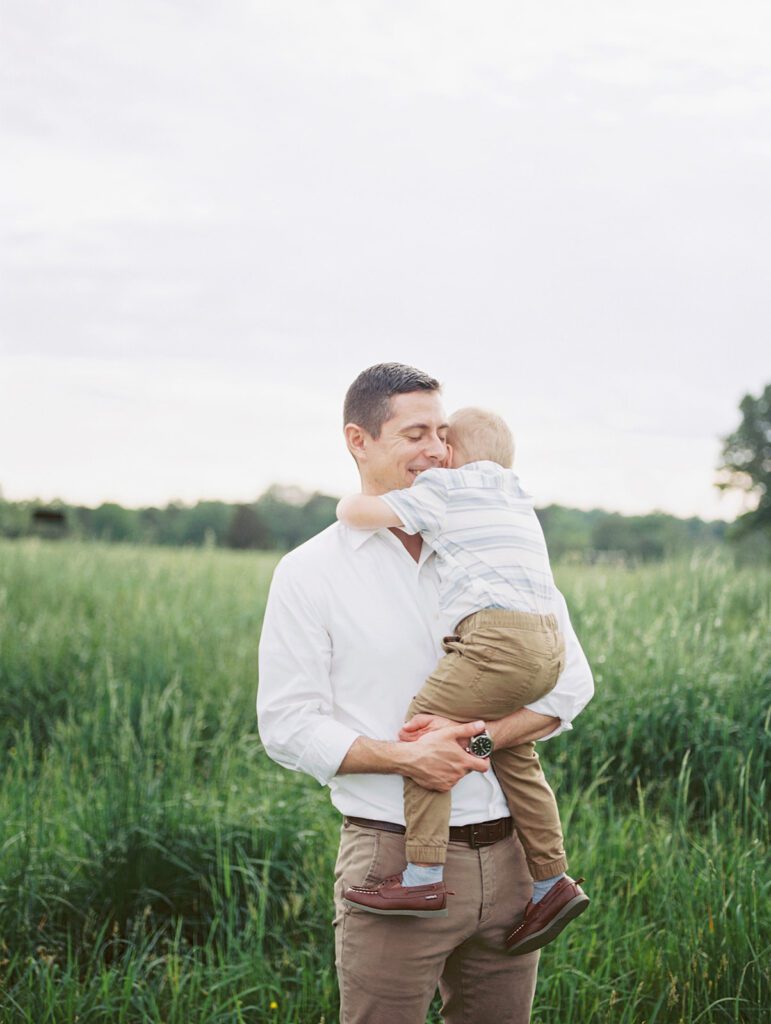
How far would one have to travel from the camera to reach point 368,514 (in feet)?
7.84

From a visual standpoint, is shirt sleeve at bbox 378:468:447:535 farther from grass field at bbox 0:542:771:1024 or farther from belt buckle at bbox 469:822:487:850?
grass field at bbox 0:542:771:1024

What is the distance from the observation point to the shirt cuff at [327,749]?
224cm

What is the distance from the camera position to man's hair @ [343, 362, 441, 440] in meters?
2.46

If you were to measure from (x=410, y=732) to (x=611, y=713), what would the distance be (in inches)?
132

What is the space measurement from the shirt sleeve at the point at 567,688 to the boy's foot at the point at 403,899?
495 mm

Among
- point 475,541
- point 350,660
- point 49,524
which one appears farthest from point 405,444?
point 49,524

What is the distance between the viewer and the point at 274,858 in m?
4.27

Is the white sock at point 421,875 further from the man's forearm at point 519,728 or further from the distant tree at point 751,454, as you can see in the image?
the distant tree at point 751,454

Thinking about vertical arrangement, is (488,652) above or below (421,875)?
above

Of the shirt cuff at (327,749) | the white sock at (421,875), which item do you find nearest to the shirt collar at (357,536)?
the shirt cuff at (327,749)

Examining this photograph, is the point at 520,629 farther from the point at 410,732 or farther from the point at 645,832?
the point at 645,832

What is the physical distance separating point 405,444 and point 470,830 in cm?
98

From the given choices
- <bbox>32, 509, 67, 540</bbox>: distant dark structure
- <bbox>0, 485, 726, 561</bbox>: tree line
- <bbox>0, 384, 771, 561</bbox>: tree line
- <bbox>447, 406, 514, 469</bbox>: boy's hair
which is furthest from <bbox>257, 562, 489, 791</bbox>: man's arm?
<bbox>0, 384, 771, 561</bbox>: tree line

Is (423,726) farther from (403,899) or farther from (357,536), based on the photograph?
(357,536)
